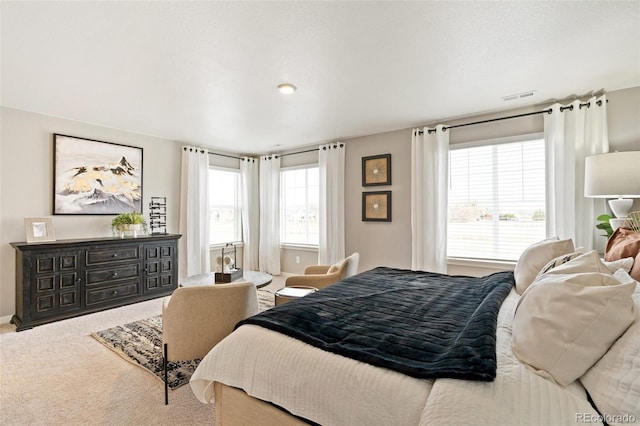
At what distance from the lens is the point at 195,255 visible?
533 centimetres

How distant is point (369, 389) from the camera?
117 cm

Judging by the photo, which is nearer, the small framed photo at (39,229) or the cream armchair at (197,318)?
the cream armchair at (197,318)

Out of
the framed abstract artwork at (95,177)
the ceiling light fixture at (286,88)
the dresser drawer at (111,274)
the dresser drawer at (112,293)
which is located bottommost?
the dresser drawer at (112,293)

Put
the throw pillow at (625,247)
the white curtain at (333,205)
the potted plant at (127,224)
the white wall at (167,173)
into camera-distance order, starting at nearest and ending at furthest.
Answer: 1. the throw pillow at (625,247)
2. the white wall at (167,173)
3. the potted plant at (127,224)
4. the white curtain at (333,205)

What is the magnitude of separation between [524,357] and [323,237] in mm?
4236

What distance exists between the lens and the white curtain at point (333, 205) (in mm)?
5180

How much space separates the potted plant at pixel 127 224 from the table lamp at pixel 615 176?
537 centimetres

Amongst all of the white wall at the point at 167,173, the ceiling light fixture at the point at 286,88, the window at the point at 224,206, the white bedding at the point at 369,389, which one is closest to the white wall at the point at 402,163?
the white wall at the point at 167,173

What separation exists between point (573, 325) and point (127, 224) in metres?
4.92

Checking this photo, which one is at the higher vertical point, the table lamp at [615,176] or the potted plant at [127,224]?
the table lamp at [615,176]

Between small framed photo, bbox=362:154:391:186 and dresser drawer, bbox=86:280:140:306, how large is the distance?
3.77 m

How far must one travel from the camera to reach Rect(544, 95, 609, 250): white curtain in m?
3.19

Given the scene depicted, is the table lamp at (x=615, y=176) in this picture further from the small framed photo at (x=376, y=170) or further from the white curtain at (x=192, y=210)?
the white curtain at (x=192, y=210)

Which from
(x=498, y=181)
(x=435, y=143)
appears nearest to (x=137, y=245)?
(x=435, y=143)
